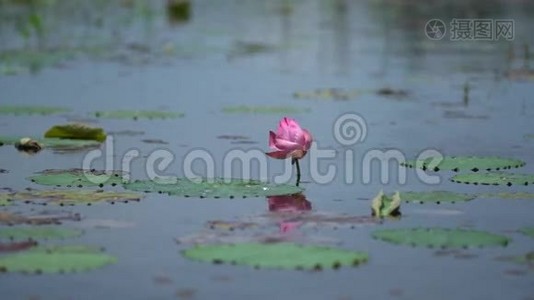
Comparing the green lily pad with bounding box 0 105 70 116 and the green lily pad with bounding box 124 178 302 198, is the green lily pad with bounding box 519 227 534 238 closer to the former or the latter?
the green lily pad with bounding box 124 178 302 198

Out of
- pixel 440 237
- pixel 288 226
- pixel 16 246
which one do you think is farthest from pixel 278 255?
pixel 16 246

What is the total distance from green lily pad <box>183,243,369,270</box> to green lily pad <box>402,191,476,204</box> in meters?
0.86

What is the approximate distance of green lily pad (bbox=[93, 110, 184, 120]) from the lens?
660cm

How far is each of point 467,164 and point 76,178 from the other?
1586 mm

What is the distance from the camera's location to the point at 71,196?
14.5ft

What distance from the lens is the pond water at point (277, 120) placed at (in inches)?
134

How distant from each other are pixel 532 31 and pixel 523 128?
6.15m

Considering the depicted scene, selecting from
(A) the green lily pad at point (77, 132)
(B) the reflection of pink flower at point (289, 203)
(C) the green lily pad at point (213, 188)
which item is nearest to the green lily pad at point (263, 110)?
(A) the green lily pad at point (77, 132)

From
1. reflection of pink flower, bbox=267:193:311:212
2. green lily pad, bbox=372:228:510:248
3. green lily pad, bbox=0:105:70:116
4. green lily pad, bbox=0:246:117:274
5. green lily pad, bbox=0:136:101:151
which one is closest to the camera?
green lily pad, bbox=0:246:117:274

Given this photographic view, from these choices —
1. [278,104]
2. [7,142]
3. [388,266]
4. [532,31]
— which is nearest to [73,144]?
[7,142]

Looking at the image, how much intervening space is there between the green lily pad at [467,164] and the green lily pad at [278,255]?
1.54 meters

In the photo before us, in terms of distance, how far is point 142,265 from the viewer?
355cm

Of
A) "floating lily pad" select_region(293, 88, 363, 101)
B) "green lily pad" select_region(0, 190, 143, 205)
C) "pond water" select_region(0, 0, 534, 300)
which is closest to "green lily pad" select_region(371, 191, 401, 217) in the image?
"pond water" select_region(0, 0, 534, 300)

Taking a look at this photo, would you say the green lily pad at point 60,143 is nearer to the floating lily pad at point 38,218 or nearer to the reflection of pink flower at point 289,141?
the reflection of pink flower at point 289,141
